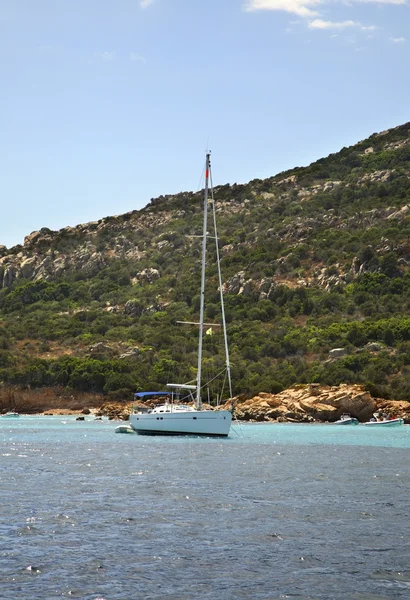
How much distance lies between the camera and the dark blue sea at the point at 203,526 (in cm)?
1822

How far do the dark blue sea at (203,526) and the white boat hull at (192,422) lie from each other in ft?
27.2

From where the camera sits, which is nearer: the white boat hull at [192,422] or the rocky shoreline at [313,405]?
the white boat hull at [192,422]

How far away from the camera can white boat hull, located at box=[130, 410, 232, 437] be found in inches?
2217

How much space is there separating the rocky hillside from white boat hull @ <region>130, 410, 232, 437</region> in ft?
116

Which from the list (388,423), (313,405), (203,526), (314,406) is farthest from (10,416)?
(203,526)

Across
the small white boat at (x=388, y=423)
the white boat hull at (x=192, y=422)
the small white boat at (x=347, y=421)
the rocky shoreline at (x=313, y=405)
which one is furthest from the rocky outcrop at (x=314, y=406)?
the white boat hull at (x=192, y=422)

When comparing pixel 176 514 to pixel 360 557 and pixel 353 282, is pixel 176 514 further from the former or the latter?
pixel 353 282

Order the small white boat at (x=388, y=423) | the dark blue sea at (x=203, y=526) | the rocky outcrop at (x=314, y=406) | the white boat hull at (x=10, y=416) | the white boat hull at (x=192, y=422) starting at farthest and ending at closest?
the white boat hull at (x=10, y=416), the rocky outcrop at (x=314, y=406), the small white boat at (x=388, y=423), the white boat hull at (x=192, y=422), the dark blue sea at (x=203, y=526)

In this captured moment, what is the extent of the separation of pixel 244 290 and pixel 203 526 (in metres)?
111

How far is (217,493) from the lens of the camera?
31.5 m

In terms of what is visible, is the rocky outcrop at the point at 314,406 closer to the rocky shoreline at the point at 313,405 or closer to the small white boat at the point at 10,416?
the rocky shoreline at the point at 313,405

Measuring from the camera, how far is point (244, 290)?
135375 millimetres

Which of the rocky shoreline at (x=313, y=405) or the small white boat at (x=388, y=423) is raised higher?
the rocky shoreline at (x=313, y=405)

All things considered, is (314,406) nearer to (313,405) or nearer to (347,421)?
(313,405)
